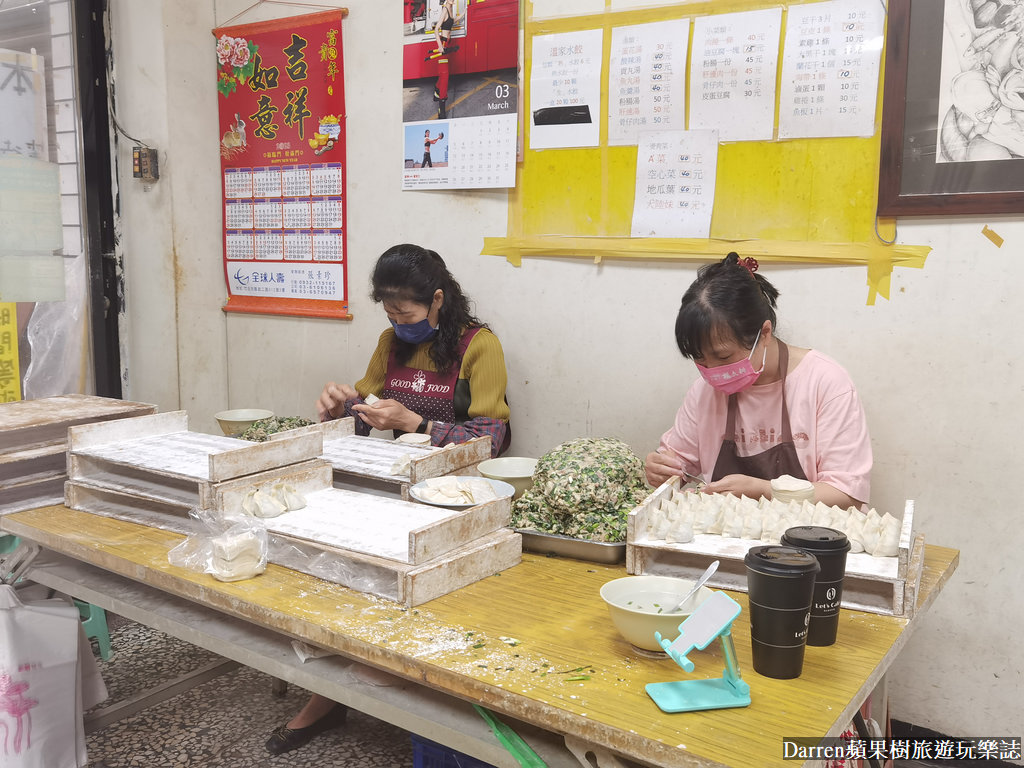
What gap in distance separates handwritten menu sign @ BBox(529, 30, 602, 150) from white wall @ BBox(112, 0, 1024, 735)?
320 millimetres

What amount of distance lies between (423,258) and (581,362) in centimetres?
71

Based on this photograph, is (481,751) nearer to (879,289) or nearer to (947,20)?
(879,289)

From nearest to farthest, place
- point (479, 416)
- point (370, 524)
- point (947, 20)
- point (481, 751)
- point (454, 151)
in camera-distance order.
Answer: point (481, 751) → point (370, 524) → point (947, 20) → point (479, 416) → point (454, 151)

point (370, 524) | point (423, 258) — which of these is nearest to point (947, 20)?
point (423, 258)

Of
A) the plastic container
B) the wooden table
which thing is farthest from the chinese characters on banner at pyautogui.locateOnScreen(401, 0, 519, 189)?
the plastic container

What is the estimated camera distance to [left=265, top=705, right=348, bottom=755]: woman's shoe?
258 cm

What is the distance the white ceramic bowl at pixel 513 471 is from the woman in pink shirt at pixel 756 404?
35 centimetres

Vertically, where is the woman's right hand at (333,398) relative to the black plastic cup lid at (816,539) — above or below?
below

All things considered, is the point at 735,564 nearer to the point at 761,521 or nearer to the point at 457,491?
the point at 761,521

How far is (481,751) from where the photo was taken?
1.32 meters

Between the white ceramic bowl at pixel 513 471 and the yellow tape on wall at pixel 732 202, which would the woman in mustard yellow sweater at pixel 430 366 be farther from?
the white ceramic bowl at pixel 513 471

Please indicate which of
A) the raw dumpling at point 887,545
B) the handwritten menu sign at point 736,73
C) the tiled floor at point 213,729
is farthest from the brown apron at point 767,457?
the tiled floor at point 213,729

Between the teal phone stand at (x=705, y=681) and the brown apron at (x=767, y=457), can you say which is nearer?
the teal phone stand at (x=705, y=681)

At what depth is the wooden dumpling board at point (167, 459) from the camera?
191 cm
